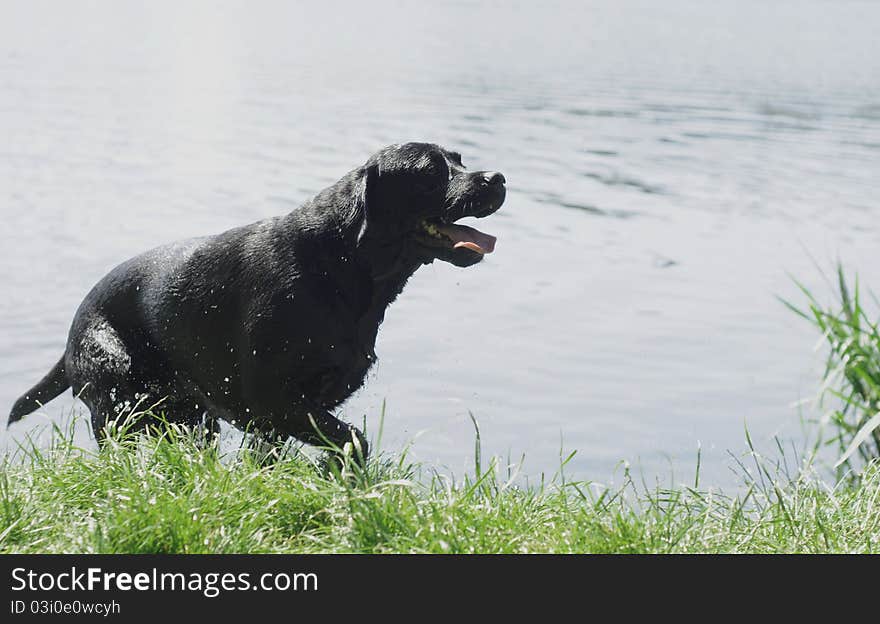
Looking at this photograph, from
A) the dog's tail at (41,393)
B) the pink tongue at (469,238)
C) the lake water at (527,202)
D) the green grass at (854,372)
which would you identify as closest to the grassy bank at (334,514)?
the lake water at (527,202)

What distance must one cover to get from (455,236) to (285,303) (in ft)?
2.62

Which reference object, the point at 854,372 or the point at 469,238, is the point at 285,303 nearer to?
the point at 469,238

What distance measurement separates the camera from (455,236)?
530 cm

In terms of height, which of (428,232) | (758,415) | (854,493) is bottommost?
(758,415)

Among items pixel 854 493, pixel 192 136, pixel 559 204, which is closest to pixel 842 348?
pixel 854 493

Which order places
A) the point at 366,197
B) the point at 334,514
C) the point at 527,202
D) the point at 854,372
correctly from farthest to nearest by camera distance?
the point at 527,202 < the point at 854,372 < the point at 366,197 < the point at 334,514

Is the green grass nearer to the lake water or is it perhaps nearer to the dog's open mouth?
the lake water

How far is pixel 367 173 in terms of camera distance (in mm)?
5246

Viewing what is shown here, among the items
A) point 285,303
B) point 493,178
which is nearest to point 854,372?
point 493,178

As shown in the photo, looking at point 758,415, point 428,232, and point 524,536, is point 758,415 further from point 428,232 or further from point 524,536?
point 524,536

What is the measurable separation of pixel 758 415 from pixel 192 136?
36.4ft

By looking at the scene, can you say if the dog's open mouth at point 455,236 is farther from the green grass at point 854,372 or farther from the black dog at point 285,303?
the green grass at point 854,372

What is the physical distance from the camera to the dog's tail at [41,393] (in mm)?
5879

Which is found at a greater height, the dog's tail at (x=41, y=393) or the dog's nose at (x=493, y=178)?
the dog's nose at (x=493, y=178)
